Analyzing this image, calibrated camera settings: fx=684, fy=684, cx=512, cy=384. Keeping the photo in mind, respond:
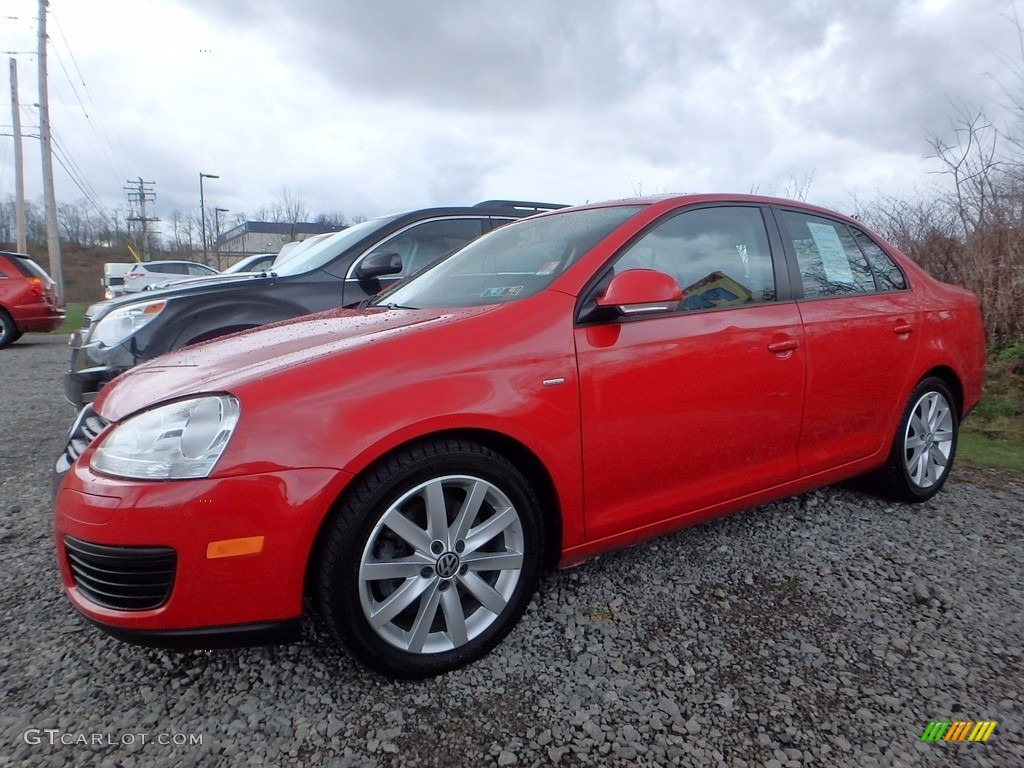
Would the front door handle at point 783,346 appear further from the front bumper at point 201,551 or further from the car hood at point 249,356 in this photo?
the front bumper at point 201,551

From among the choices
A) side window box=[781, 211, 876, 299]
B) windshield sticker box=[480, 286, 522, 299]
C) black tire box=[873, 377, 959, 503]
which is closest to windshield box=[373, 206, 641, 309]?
windshield sticker box=[480, 286, 522, 299]

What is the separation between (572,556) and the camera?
2.37 m

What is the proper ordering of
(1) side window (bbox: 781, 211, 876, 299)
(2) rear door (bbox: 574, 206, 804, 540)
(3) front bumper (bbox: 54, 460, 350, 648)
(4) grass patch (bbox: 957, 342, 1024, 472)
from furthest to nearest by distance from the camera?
1. (4) grass patch (bbox: 957, 342, 1024, 472)
2. (1) side window (bbox: 781, 211, 876, 299)
3. (2) rear door (bbox: 574, 206, 804, 540)
4. (3) front bumper (bbox: 54, 460, 350, 648)

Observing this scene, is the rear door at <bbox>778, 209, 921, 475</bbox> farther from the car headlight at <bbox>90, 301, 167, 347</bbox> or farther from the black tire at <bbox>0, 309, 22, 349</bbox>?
the black tire at <bbox>0, 309, 22, 349</bbox>

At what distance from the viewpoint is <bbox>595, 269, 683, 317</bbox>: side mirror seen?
7.48 ft

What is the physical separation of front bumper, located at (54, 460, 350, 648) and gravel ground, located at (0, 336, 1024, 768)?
0.94 ft

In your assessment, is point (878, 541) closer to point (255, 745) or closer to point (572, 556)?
point (572, 556)

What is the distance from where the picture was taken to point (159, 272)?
19.2 m

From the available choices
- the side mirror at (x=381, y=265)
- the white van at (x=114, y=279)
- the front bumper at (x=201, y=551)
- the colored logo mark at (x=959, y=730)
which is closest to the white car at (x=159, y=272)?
the white van at (x=114, y=279)

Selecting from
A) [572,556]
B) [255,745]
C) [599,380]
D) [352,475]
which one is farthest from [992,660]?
[255,745]

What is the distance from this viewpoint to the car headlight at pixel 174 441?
5.96ft

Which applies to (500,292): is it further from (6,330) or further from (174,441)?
(6,330)

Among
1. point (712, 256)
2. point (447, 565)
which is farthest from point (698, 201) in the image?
point (447, 565)

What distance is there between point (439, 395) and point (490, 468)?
0.28 metres
